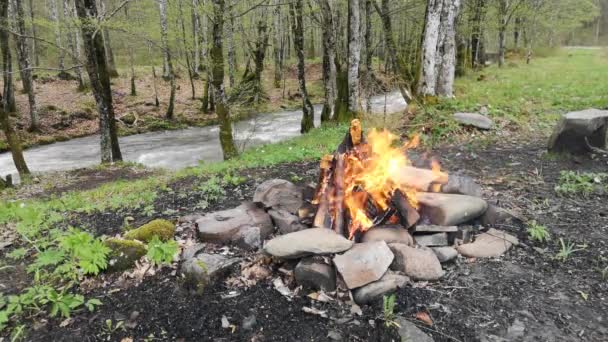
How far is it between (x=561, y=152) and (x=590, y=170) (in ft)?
2.38

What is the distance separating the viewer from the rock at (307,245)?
12.7ft

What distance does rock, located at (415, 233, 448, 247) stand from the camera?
169 inches

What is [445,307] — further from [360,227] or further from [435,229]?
[360,227]

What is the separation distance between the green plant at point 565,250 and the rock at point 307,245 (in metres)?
2.20

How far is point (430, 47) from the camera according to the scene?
Result: 424 inches

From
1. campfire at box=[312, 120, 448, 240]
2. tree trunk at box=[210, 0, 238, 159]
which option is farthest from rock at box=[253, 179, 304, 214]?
tree trunk at box=[210, 0, 238, 159]

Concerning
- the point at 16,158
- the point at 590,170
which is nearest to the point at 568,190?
the point at 590,170

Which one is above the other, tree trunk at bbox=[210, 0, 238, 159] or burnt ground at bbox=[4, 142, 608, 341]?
tree trunk at bbox=[210, 0, 238, 159]

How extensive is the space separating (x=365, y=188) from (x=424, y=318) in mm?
1736

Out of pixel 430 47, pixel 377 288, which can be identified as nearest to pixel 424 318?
pixel 377 288

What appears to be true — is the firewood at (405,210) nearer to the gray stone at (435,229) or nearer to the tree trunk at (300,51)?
the gray stone at (435,229)

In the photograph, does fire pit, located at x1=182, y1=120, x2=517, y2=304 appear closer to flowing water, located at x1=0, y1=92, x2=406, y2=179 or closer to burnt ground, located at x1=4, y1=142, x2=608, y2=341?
burnt ground, located at x1=4, y1=142, x2=608, y2=341

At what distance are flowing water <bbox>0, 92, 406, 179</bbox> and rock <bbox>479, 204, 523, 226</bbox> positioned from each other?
29.3ft

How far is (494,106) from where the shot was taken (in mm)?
10586
